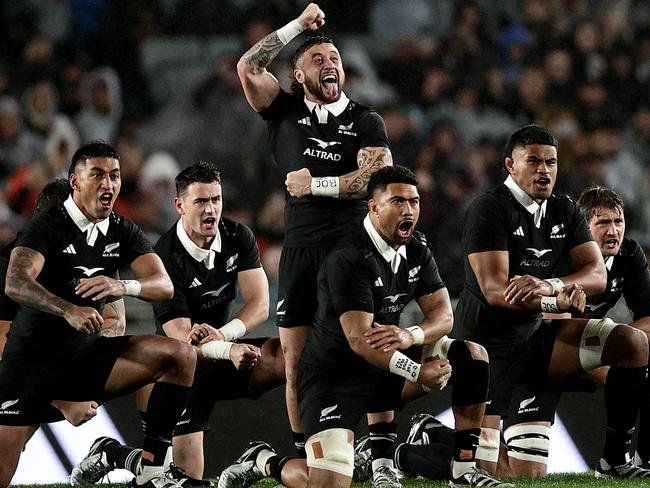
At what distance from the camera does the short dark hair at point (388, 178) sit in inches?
213

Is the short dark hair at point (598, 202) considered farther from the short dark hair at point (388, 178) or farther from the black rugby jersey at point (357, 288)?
the short dark hair at point (388, 178)

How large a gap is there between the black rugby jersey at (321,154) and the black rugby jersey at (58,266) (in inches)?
36.5

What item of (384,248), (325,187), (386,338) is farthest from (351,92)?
(386,338)

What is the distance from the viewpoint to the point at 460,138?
441 inches

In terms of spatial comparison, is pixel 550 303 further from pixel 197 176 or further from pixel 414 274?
pixel 197 176

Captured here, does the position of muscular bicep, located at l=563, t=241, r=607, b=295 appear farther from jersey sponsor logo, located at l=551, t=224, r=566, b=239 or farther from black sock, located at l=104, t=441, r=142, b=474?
black sock, located at l=104, t=441, r=142, b=474

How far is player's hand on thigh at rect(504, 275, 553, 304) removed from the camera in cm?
570

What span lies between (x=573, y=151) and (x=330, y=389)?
6.58 meters

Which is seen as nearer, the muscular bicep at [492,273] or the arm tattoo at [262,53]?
the muscular bicep at [492,273]

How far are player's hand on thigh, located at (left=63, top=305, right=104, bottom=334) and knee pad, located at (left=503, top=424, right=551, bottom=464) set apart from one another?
7.74ft

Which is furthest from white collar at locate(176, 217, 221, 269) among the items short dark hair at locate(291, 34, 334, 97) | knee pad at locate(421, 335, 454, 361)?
knee pad at locate(421, 335, 454, 361)


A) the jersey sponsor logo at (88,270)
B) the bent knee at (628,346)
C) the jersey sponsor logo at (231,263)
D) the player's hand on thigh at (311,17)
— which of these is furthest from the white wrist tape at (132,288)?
the bent knee at (628,346)

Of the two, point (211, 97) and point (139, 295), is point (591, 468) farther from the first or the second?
point (211, 97)

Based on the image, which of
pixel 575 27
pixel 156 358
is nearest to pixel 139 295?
pixel 156 358
